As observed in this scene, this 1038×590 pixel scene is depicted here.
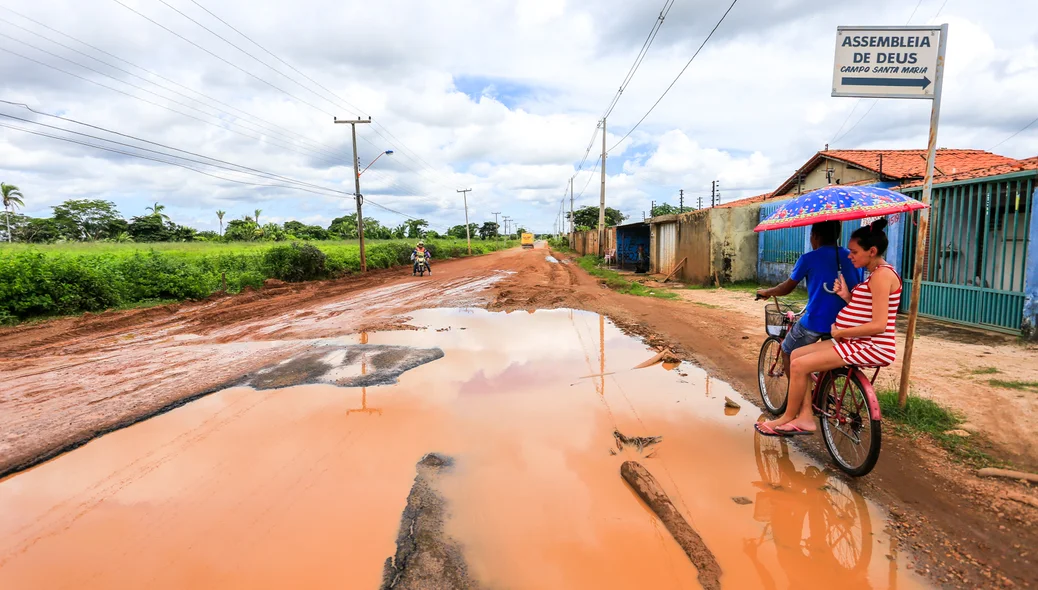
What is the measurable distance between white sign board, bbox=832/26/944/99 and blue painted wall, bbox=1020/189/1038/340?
4231 millimetres

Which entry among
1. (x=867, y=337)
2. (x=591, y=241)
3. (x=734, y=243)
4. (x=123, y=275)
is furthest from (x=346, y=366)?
(x=591, y=241)

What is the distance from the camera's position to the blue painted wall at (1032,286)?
6.61 m

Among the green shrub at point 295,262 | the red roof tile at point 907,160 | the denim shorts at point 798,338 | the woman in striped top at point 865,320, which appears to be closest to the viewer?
the woman in striped top at point 865,320

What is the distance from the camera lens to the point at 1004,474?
3.32m

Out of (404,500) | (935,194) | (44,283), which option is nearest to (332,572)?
(404,500)

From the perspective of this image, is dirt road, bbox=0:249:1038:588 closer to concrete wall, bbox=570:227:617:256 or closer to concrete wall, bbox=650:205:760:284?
concrete wall, bbox=650:205:760:284

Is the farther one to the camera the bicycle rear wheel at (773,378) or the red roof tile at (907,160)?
the red roof tile at (907,160)

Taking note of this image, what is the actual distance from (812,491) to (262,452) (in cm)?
420

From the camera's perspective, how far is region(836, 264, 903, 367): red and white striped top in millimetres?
3295

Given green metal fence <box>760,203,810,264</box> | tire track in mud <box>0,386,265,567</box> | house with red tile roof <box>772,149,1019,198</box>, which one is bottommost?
tire track in mud <box>0,386,265,567</box>

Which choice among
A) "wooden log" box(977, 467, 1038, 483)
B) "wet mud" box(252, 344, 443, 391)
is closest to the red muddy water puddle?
"wet mud" box(252, 344, 443, 391)

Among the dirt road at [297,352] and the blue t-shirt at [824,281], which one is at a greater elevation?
the blue t-shirt at [824,281]

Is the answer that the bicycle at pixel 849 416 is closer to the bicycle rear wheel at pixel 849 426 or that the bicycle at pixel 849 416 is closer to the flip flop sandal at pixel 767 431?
the bicycle rear wheel at pixel 849 426

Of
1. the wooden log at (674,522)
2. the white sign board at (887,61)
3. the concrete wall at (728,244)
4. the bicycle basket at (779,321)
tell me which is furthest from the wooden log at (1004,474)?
the concrete wall at (728,244)
